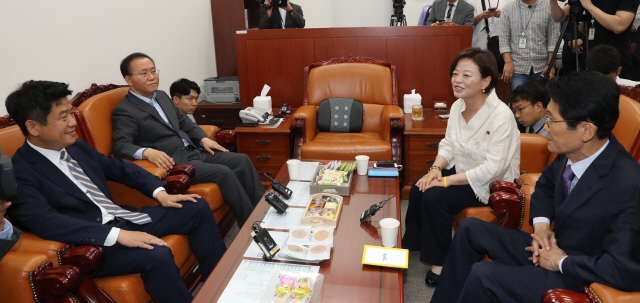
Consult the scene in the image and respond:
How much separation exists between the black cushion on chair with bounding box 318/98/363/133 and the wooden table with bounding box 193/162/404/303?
1317 mm

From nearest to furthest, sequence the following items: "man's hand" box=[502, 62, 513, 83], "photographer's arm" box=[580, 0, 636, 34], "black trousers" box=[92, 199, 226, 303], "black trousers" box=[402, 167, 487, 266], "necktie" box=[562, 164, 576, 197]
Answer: "necktie" box=[562, 164, 576, 197]
"black trousers" box=[92, 199, 226, 303]
"black trousers" box=[402, 167, 487, 266]
"photographer's arm" box=[580, 0, 636, 34]
"man's hand" box=[502, 62, 513, 83]

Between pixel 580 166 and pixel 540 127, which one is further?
pixel 540 127

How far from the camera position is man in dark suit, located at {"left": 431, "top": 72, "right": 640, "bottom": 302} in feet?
4.29

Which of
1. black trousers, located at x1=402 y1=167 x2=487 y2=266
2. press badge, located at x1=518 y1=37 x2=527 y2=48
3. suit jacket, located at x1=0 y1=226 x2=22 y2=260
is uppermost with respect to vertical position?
press badge, located at x1=518 y1=37 x2=527 y2=48

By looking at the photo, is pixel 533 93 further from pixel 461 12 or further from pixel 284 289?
pixel 284 289

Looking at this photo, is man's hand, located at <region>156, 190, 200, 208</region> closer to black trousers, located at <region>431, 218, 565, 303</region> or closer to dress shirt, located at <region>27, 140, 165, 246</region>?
dress shirt, located at <region>27, 140, 165, 246</region>

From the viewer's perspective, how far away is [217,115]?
13.8 ft

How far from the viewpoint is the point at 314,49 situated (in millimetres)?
3824

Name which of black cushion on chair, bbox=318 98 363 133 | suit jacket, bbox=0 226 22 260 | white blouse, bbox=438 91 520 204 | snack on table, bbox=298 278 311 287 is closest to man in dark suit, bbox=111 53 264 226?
black cushion on chair, bbox=318 98 363 133

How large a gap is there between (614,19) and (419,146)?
4.84ft

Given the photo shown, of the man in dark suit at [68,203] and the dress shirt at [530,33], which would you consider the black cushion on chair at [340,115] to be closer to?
the dress shirt at [530,33]

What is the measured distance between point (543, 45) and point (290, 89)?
2167mm

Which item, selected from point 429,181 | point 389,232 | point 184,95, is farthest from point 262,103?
point 389,232

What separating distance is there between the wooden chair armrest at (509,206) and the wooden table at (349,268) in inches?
17.3
